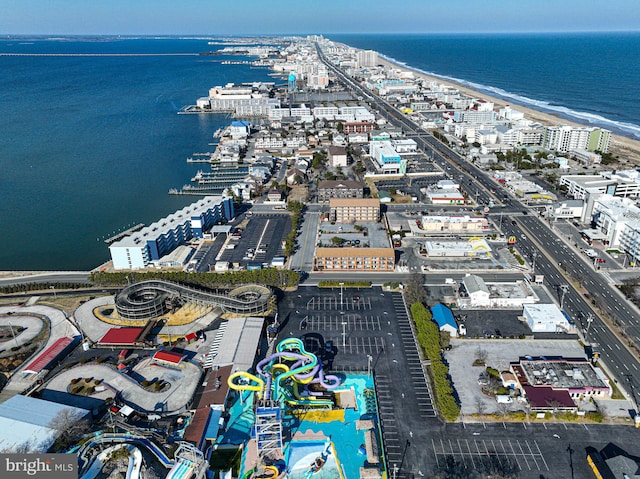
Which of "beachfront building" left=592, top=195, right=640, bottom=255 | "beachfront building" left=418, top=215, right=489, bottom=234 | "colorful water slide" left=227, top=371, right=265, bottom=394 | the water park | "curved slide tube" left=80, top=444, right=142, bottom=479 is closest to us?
"curved slide tube" left=80, top=444, right=142, bottom=479

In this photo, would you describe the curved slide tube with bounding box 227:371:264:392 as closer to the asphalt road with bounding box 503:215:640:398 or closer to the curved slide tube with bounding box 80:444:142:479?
the curved slide tube with bounding box 80:444:142:479

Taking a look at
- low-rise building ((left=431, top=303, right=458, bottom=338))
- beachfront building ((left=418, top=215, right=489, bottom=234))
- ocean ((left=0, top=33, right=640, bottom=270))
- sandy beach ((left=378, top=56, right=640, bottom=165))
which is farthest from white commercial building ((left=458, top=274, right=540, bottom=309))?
sandy beach ((left=378, top=56, right=640, bottom=165))

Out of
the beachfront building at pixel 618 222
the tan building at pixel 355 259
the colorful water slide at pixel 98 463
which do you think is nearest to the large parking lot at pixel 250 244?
the tan building at pixel 355 259

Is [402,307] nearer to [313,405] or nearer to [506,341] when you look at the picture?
[506,341]

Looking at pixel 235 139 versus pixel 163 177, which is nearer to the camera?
pixel 163 177

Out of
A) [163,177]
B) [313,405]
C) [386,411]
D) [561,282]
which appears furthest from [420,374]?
[163,177]

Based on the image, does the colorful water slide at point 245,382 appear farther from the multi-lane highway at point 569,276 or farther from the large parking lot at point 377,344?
the multi-lane highway at point 569,276

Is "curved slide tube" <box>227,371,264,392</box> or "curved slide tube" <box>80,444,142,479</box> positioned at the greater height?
"curved slide tube" <box>227,371,264,392</box>
